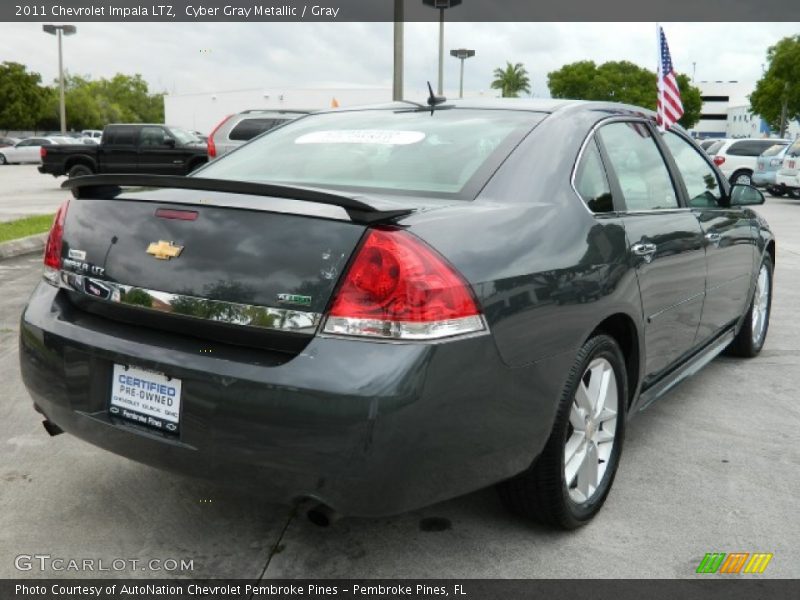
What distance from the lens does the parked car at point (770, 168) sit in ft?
67.7

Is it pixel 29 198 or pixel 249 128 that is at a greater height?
pixel 249 128

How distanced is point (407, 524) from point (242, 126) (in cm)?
1484

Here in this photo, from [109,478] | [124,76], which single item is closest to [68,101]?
[124,76]

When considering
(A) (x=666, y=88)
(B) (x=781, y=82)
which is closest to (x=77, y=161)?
(A) (x=666, y=88)

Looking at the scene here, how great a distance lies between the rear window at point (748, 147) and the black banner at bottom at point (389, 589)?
23.7m

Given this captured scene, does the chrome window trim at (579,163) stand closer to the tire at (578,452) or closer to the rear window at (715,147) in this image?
the tire at (578,452)

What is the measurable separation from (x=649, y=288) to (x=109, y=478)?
7.51 ft

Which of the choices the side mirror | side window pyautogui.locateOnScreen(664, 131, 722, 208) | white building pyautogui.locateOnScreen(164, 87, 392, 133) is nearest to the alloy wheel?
side window pyautogui.locateOnScreen(664, 131, 722, 208)

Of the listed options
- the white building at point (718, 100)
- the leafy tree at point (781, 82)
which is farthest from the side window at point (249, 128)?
the white building at point (718, 100)

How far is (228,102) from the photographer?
74125mm

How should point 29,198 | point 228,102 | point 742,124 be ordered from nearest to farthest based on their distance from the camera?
point 29,198 < point 228,102 < point 742,124

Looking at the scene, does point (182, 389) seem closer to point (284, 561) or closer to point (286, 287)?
point (286, 287)

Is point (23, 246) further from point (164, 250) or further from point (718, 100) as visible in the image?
point (718, 100)

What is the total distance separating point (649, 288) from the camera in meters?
3.21
